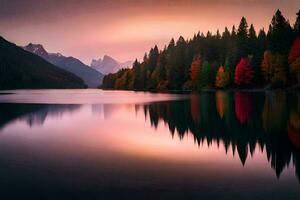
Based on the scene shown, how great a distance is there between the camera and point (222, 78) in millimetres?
121375

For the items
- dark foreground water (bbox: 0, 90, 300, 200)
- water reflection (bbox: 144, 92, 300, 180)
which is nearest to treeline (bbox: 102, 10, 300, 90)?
water reflection (bbox: 144, 92, 300, 180)

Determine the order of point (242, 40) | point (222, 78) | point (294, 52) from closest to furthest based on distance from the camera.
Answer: point (294, 52) → point (222, 78) → point (242, 40)

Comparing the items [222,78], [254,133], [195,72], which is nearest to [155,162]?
[254,133]

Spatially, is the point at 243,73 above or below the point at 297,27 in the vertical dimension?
below

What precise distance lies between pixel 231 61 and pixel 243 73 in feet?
41.9

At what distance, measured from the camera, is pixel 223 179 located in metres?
14.3

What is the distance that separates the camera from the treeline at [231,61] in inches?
3802

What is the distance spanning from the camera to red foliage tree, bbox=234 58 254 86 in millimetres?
110562

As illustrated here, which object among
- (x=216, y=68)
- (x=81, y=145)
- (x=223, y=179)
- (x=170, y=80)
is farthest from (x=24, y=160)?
(x=170, y=80)

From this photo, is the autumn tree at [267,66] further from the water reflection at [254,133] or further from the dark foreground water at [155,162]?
the dark foreground water at [155,162]

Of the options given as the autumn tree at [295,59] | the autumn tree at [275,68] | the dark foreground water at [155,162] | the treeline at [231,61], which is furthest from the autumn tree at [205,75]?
the dark foreground water at [155,162]

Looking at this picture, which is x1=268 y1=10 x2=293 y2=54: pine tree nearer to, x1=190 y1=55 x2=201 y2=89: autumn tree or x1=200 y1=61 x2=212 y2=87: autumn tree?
x1=200 y1=61 x2=212 y2=87: autumn tree

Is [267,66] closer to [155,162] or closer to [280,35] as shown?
[280,35]

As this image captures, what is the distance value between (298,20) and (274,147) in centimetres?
9516
